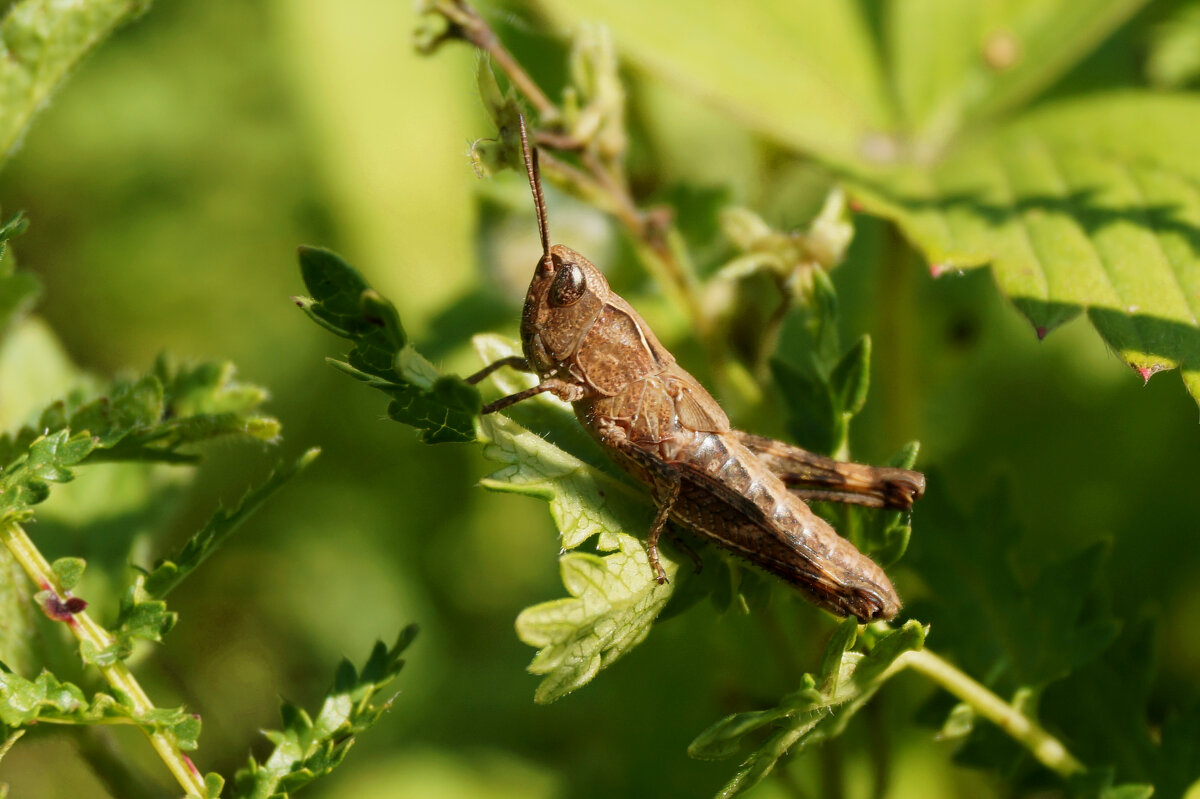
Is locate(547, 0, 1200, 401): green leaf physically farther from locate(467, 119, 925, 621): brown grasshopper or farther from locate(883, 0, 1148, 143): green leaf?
locate(467, 119, 925, 621): brown grasshopper

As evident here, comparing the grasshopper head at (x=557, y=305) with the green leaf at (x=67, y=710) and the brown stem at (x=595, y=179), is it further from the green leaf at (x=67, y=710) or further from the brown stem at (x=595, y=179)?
the green leaf at (x=67, y=710)

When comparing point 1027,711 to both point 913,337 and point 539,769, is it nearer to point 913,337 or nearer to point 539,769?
point 913,337

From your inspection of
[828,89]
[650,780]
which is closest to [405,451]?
[650,780]

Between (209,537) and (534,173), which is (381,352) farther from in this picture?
(534,173)

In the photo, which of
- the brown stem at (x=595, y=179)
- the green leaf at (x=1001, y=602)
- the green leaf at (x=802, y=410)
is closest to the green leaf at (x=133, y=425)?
the brown stem at (x=595, y=179)

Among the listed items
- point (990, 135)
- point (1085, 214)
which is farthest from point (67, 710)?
point (990, 135)

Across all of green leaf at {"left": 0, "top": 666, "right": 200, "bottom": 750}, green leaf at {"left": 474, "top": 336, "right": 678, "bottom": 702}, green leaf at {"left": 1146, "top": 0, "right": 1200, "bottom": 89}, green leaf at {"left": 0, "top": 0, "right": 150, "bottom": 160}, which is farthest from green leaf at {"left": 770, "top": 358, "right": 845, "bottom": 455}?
green leaf at {"left": 1146, "top": 0, "right": 1200, "bottom": 89}
